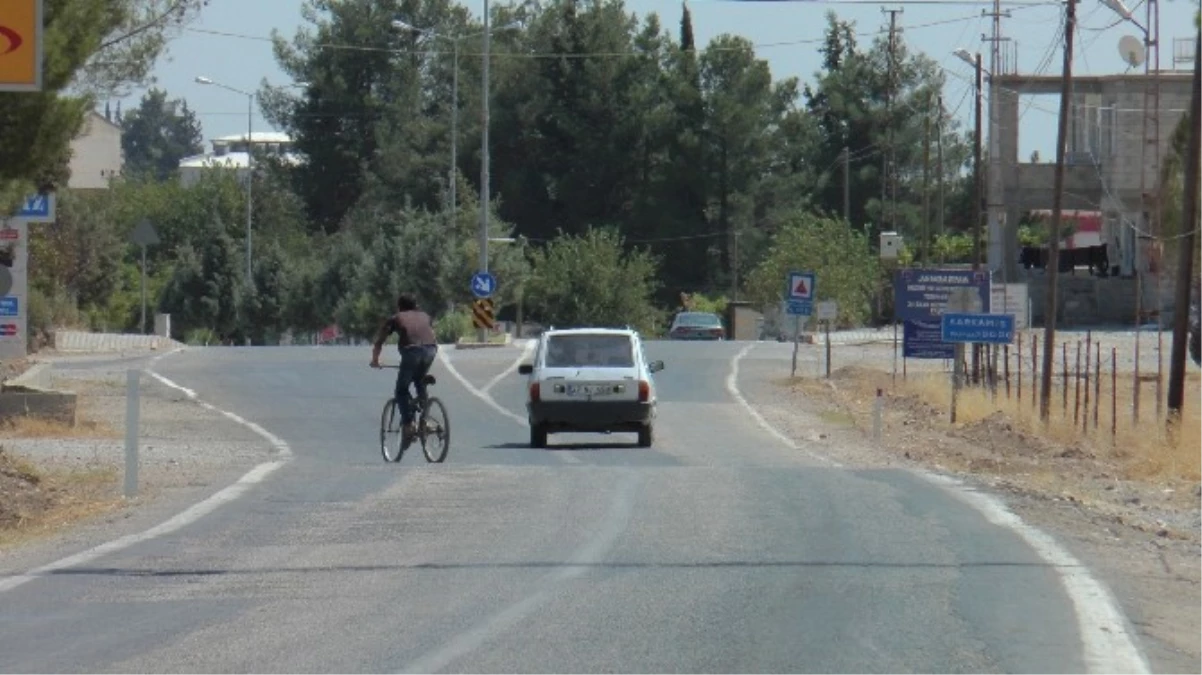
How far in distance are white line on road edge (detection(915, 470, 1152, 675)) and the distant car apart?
Result: 6030 cm

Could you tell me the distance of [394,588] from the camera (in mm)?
11680

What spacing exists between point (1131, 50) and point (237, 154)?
5172 inches

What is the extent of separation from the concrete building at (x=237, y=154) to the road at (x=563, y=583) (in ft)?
292

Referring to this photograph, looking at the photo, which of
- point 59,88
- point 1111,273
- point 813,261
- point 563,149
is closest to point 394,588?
point 59,88

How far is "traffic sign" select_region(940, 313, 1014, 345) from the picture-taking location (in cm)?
3481

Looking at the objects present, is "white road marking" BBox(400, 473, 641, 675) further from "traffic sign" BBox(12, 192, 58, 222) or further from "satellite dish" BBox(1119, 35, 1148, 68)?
"satellite dish" BBox(1119, 35, 1148, 68)

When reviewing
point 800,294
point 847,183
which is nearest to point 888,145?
point 847,183

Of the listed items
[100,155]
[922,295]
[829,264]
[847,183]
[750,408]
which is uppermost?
[847,183]

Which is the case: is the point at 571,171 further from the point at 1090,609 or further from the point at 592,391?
the point at 1090,609

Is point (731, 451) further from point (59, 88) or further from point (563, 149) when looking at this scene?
point (563, 149)

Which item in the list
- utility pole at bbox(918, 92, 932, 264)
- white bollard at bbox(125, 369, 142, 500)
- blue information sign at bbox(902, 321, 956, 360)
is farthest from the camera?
utility pole at bbox(918, 92, 932, 264)

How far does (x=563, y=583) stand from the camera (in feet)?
38.7

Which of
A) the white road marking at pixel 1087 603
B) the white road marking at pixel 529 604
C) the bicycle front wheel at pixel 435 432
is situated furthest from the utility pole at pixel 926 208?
the white road marking at pixel 529 604

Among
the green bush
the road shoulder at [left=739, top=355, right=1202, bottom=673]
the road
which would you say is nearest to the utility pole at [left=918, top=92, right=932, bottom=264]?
the green bush
